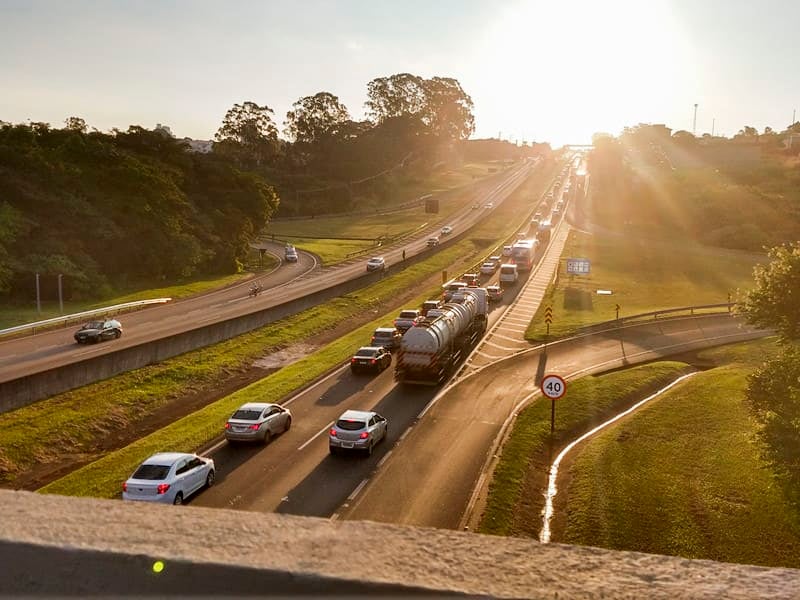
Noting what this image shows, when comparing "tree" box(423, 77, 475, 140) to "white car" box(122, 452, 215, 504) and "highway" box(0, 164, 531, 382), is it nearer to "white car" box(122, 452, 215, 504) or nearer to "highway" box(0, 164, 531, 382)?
"highway" box(0, 164, 531, 382)

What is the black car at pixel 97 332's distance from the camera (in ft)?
128

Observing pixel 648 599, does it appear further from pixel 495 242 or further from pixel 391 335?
pixel 495 242

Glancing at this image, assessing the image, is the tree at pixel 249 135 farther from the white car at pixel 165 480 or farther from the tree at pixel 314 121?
the white car at pixel 165 480

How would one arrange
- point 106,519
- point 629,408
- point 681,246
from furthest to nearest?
point 681,246
point 629,408
point 106,519

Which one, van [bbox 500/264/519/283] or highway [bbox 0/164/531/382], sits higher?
van [bbox 500/264/519/283]

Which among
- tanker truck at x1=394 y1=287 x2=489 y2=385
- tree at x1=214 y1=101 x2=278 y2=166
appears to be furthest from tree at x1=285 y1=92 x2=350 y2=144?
tanker truck at x1=394 y1=287 x2=489 y2=385

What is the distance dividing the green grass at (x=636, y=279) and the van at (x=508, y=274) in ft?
12.3

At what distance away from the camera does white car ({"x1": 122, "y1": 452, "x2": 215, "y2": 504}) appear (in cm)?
1881

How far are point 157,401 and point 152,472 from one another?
12.4 meters

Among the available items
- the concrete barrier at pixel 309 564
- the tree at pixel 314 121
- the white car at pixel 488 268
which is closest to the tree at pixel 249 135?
the tree at pixel 314 121

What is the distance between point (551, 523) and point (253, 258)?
67.7 m

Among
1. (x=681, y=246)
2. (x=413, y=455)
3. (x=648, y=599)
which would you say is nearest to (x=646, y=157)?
(x=681, y=246)

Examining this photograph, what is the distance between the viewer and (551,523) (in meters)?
19.0

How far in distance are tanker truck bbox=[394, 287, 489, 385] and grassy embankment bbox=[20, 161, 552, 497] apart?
218 inches
